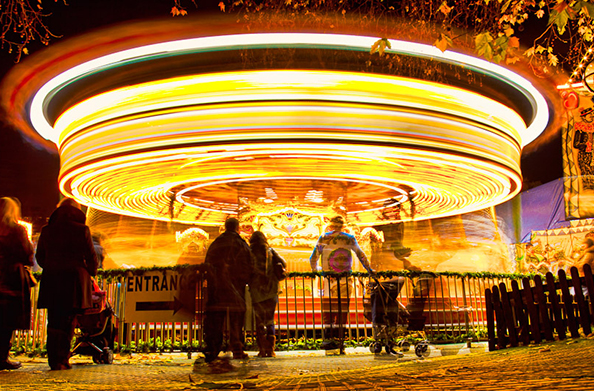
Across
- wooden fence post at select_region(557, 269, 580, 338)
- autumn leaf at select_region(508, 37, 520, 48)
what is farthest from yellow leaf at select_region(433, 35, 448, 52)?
wooden fence post at select_region(557, 269, 580, 338)

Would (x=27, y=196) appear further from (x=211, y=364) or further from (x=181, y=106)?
(x=211, y=364)

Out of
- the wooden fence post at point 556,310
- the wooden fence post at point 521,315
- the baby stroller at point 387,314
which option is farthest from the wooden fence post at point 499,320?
the baby stroller at point 387,314

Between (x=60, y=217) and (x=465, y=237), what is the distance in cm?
1999

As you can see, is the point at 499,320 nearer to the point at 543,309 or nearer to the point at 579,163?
the point at 543,309

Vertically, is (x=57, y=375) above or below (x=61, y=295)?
below

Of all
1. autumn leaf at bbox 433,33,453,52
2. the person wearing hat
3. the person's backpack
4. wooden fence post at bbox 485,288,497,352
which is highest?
the person wearing hat

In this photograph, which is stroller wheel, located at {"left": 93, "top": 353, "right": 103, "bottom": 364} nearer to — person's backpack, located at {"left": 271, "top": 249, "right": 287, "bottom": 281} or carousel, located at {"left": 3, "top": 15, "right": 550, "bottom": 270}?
person's backpack, located at {"left": 271, "top": 249, "right": 287, "bottom": 281}

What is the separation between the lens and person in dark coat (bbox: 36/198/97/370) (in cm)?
578

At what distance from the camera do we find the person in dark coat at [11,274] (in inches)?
233

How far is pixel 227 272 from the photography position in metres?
6.44

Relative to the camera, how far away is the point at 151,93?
28.7ft

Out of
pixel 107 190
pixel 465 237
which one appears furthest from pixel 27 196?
pixel 465 237

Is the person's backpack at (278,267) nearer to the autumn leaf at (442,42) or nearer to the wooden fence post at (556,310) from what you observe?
the wooden fence post at (556,310)

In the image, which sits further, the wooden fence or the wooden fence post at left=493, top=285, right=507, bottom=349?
the wooden fence post at left=493, top=285, right=507, bottom=349
